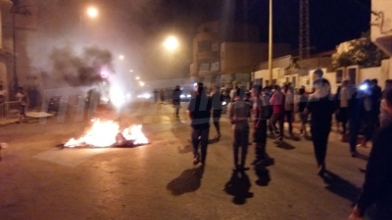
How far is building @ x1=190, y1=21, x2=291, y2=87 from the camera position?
186ft

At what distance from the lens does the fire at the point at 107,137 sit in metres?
11.9

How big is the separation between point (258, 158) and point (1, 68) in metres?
21.7

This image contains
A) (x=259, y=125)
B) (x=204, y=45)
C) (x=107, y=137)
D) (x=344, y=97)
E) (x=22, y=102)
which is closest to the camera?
(x=259, y=125)

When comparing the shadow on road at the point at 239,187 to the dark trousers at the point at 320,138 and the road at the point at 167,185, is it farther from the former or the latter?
the dark trousers at the point at 320,138

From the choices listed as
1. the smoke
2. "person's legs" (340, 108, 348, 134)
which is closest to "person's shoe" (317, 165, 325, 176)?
"person's legs" (340, 108, 348, 134)

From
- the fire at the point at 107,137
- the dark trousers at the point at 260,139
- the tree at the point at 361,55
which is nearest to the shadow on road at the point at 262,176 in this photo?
the dark trousers at the point at 260,139

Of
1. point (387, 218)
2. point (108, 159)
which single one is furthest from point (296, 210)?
point (108, 159)

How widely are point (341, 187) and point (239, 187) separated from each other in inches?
64.7

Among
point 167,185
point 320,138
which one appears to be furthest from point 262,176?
point 167,185

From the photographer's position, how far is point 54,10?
32469mm

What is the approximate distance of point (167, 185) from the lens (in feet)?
23.5

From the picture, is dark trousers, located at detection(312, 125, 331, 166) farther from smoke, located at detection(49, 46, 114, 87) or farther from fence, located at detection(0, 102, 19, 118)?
smoke, located at detection(49, 46, 114, 87)

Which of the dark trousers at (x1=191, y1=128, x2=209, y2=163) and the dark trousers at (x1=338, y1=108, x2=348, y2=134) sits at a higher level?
the dark trousers at (x1=338, y1=108, x2=348, y2=134)

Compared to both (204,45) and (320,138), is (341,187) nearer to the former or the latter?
(320,138)
